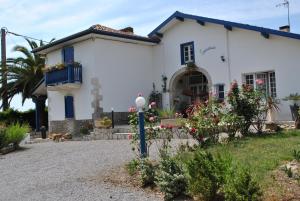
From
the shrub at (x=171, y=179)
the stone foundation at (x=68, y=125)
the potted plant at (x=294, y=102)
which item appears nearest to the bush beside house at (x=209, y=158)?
the shrub at (x=171, y=179)

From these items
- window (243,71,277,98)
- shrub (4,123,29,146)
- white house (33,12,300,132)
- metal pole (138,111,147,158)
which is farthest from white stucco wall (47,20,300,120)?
metal pole (138,111,147,158)

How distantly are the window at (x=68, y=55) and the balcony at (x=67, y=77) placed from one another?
59 cm

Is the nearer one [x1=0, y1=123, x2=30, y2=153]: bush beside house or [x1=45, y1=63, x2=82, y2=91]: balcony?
[x1=0, y1=123, x2=30, y2=153]: bush beside house

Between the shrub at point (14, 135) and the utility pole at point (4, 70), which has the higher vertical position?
the utility pole at point (4, 70)

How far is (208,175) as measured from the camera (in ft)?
22.4

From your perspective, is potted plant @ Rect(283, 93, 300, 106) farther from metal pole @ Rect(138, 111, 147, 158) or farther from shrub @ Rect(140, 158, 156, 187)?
shrub @ Rect(140, 158, 156, 187)

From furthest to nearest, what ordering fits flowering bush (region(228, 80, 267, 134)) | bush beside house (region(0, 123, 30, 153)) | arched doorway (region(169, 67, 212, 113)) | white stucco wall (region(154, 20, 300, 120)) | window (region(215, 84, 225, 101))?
arched doorway (region(169, 67, 212, 113))
window (region(215, 84, 225, 101))
white stucco wall (region(154, 20, 300, 120))
bush beside house (region(0, 123, 30, 153))
flowering bush (region(228, 80, 267, 134))

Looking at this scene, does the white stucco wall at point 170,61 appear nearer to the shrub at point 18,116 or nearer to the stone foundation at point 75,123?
the stone foundation at point 75,123

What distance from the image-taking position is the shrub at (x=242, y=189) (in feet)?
19.2

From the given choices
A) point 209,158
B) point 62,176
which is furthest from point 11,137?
point 209,158

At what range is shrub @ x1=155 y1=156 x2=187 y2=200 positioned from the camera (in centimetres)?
741

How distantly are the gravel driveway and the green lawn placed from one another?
2056 mm

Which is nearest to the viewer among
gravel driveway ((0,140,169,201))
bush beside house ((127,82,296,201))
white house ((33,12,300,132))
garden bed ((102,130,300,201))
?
bush beside house ((127,82,296,201))

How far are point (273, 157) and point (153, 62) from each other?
16349mm
